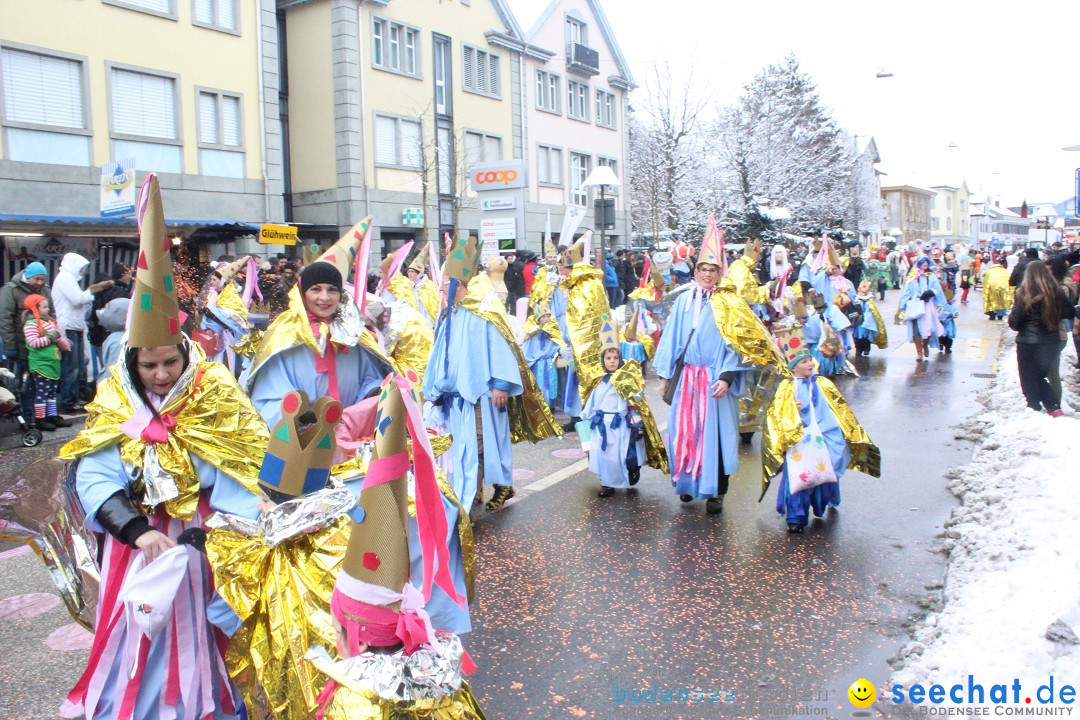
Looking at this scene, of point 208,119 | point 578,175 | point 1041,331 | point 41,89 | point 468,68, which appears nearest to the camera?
point 1041,331

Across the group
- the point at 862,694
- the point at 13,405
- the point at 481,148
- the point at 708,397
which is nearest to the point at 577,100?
the point at 481,148

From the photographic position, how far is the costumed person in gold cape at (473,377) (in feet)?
20.1

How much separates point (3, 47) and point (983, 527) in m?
17.8

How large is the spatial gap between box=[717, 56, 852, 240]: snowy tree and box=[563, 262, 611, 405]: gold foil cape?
88.0 ft

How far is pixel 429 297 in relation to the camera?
9602 millimetres

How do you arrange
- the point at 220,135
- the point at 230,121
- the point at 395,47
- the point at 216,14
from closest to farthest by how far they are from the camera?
the point at 216,14 < the point at 220,135 < the point at 230,121 < the point at 395,47

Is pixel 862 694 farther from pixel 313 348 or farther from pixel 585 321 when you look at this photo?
pixel 585 321

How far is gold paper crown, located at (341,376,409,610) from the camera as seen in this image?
2.23 metres

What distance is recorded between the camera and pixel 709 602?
4.70m

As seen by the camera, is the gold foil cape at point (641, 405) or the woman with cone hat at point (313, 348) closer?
the woman with cone hat at point (313, 348)

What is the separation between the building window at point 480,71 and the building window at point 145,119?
11.4m

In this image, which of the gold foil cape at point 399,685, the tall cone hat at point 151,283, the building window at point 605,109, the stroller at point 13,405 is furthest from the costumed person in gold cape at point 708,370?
the building window at point 605,109

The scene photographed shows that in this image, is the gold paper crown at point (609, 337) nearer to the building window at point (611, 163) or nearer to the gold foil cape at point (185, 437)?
the gold foil cape at point (185, 437)

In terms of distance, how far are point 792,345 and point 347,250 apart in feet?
11.0
